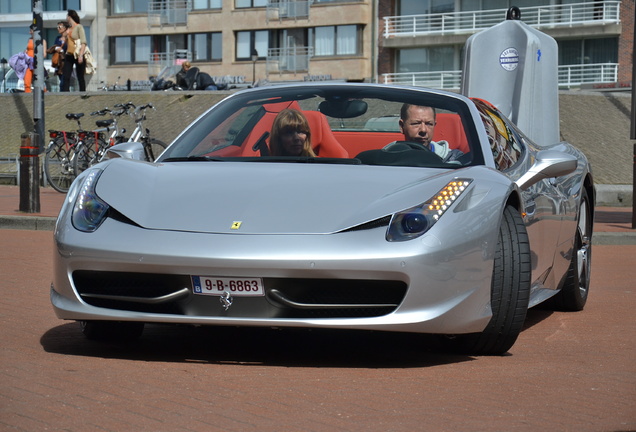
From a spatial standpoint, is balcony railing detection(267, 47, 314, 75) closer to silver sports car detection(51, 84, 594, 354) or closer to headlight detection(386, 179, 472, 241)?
silver sports car detection(51, 84, 594, 354)

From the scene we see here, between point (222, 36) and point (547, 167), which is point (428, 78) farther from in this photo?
point (547, 167)

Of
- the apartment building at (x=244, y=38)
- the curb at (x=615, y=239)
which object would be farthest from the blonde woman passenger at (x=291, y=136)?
the apartment building at (x=244, y=38)

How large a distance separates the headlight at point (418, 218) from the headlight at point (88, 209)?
4.23 ft

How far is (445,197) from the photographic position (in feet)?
17.4

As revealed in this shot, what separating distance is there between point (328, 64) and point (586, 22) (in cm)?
1450

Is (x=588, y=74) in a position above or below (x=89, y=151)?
below

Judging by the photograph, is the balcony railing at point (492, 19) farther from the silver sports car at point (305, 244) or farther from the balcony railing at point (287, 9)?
the silver sports car at point (305, 244)

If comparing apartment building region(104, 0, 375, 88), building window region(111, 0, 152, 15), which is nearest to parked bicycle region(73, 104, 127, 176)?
apartment building region(104, 0, 375, 88)

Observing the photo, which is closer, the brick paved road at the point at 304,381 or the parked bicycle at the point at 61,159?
the brick paved road at the point at 304,381

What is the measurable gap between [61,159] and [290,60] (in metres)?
48.2

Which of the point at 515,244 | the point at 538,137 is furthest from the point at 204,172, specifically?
the point at 538,137

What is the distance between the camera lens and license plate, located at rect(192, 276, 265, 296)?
505 cm

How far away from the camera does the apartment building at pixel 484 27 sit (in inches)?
2239

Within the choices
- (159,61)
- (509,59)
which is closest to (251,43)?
(159,61)
